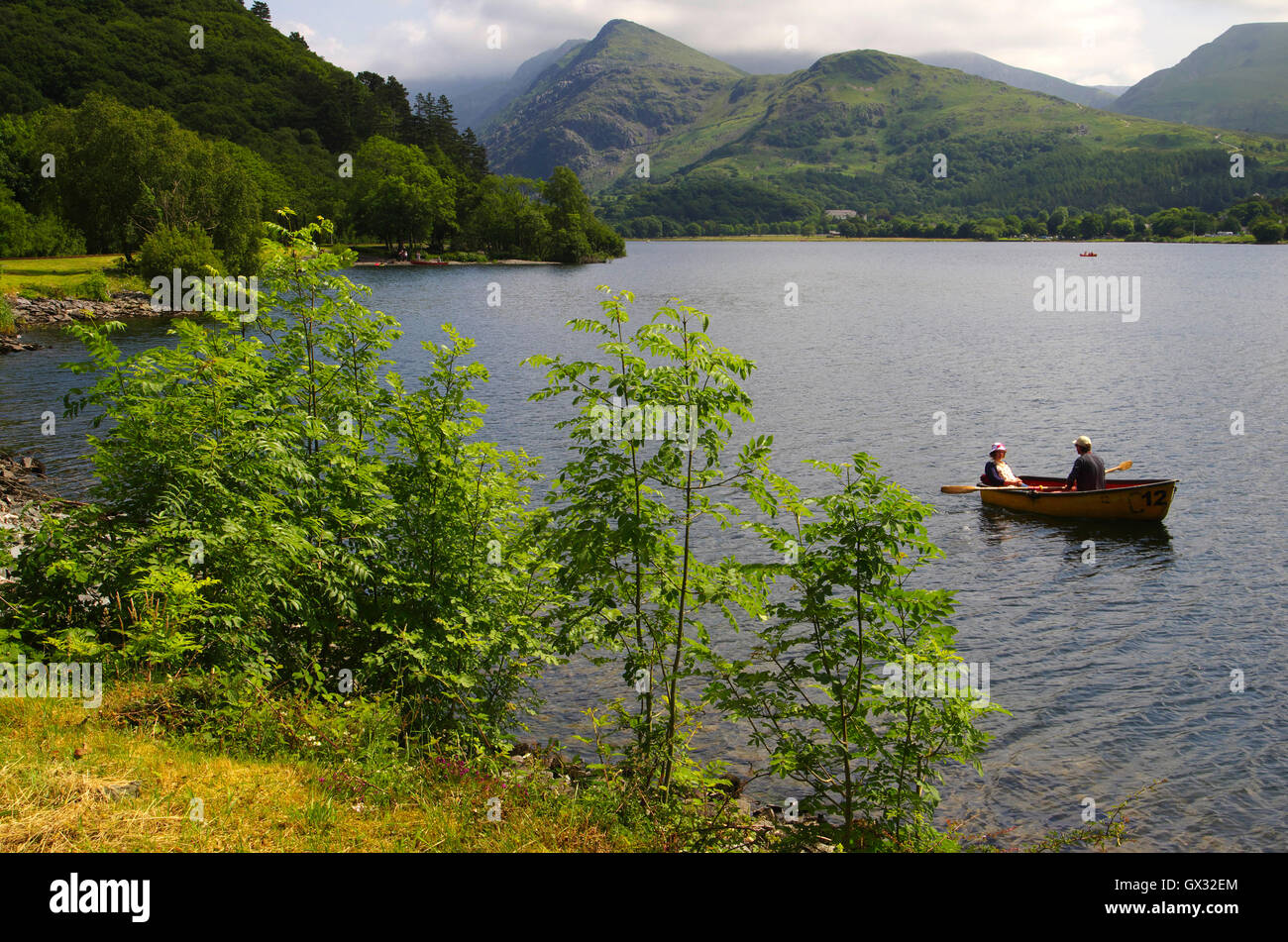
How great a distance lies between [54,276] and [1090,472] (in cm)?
8771

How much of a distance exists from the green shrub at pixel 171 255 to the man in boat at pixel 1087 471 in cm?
7007

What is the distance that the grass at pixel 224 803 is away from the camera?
24.1ft

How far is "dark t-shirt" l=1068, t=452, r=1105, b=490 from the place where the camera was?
1187 inches

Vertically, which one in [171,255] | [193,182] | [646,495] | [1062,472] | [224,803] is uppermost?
[193,182]

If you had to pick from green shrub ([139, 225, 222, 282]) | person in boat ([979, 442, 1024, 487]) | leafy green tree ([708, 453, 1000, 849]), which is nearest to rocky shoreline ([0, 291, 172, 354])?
green shrub ([139, 225, 222, 282])

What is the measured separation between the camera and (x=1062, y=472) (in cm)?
3638

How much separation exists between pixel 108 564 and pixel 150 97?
225865 millimetres

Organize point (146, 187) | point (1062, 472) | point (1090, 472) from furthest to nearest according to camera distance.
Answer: point (146, 187), point (1062, 472), point (1090, 472)

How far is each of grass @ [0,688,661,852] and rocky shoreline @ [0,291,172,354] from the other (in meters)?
60.8

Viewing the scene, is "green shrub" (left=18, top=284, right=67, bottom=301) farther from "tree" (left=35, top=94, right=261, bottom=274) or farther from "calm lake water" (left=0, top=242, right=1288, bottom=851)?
"tree" (left=35, top=94, right=261, bottom=274)

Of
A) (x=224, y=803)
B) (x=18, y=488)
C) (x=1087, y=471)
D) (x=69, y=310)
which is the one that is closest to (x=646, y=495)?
(x=224, y=803)

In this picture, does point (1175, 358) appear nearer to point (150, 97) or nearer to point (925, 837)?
point (925, 837)

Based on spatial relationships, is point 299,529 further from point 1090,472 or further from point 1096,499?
point 1090,472

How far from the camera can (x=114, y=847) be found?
278 inches
